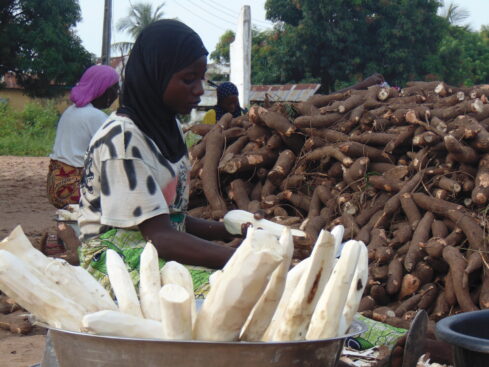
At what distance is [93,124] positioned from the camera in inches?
216

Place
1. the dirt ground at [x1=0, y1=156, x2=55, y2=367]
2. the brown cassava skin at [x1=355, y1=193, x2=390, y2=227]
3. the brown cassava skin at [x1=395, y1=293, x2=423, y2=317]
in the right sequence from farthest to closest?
1. the brown cassava skin at [x1=355, y1=193, x2=390, y2=227]
2. the brown cassava skin at [x1=395, y1=293, x2=423, y2=317]
3. the dirt ground at [x1=0, y1=156, x2=55, y2=367]

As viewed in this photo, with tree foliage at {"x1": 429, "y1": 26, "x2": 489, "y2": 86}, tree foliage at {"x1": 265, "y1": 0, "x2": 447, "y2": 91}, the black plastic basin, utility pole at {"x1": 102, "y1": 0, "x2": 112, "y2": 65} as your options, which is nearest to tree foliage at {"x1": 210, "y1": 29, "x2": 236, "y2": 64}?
tree foliage at {"x1": 265, "y1": 0, "x2": 447, "y2": 91}

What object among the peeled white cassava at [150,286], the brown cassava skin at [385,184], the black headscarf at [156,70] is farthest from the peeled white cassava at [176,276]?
the brown cassava skin at [385,184]

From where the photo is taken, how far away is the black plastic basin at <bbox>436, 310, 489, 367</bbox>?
1694mm

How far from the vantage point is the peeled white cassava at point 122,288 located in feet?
5.32

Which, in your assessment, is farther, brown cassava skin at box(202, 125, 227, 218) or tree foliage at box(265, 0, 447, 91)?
tree foliage at box(265, 0, 447, 91)

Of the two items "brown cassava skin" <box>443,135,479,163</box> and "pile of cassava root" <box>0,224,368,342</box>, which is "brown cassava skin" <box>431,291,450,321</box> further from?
"pile of cassava root" <box>0,224,368,342</box>

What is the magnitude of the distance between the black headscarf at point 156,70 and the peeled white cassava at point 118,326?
130cm

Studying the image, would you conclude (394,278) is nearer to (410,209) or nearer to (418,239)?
(418,239)

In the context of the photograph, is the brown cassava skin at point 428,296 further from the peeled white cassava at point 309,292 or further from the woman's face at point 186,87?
the peeled white cassava at point 309,292

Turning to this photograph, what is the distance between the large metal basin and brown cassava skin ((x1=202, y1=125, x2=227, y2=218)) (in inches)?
154

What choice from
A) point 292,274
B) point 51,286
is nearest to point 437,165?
point 292,274

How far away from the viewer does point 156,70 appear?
8.68 feet

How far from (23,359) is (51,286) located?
248 centimetres
